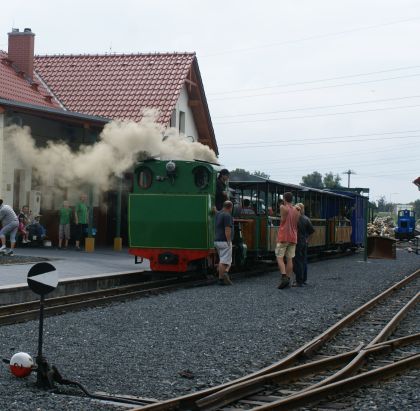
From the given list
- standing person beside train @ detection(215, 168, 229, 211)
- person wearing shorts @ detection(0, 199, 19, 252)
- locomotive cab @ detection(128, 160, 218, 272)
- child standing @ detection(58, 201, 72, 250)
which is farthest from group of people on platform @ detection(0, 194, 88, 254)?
standing person beside train @ detection(215, 168, 229, 211)

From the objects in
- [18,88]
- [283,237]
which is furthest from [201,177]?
[18,88]

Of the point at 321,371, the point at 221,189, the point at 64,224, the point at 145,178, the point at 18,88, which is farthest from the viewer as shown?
the point at 18,88

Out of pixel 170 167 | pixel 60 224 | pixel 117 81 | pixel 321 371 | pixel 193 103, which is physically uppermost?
pixel 117 81

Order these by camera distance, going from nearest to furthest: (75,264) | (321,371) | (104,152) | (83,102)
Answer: (321,371) < (75,264) < (104,152) < (83,102)

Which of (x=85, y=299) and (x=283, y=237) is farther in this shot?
(x=283, y=237)

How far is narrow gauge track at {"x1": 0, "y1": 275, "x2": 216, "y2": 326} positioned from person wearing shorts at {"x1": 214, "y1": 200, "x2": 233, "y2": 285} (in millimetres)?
745

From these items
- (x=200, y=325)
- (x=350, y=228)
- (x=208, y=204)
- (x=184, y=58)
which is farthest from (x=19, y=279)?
(x=350, y=228)

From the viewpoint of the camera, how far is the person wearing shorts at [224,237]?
50.7 feet

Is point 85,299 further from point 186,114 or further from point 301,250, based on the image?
point 186,114

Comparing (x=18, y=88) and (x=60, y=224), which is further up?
(x=18, y=88)

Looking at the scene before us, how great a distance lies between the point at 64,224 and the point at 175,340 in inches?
567

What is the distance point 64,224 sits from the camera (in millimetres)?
22844

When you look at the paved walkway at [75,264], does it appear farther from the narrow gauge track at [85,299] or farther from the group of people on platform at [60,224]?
the narrow gauge track at [85,299]

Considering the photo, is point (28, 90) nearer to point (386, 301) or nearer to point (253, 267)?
point (253, 267)
